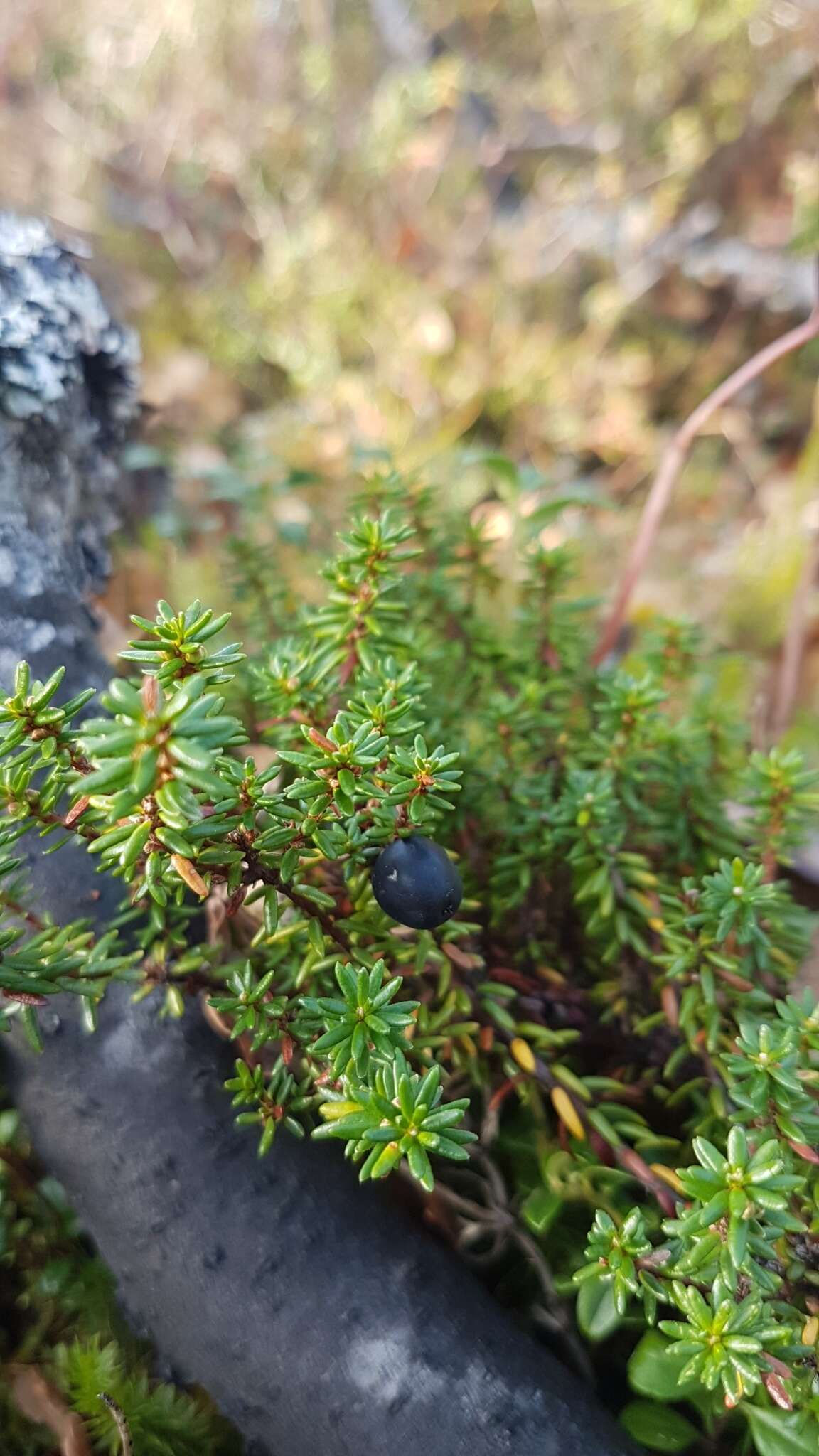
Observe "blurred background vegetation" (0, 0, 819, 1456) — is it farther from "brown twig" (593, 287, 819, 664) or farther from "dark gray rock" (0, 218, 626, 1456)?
"dark gray rock" (0, 218, 626, 1456)

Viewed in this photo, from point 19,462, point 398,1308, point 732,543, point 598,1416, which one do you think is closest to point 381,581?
point 19,462

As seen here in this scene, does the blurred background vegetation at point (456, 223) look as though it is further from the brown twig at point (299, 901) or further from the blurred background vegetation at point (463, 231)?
the brown twig at point (299, 901)

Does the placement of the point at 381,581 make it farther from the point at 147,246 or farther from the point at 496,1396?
the point at 147,246

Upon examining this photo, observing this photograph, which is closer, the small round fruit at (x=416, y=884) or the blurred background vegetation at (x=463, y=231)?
the small round fruit at (x=416, y=884)

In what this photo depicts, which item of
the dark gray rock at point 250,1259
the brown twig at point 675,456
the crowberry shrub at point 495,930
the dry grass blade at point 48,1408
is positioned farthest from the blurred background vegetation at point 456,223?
the dry grass blade at point 48,1408

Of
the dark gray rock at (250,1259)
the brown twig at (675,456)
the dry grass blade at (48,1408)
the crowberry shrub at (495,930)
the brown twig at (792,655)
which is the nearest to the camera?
the crowberry shrub at (495,930)

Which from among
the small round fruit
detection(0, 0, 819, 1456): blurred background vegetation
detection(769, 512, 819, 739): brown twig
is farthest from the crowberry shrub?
detection(0, 0, 819, 1456): blurred background vegetation

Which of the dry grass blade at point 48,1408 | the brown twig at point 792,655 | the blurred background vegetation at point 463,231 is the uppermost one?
the blurred background vegetation at point 463,231
